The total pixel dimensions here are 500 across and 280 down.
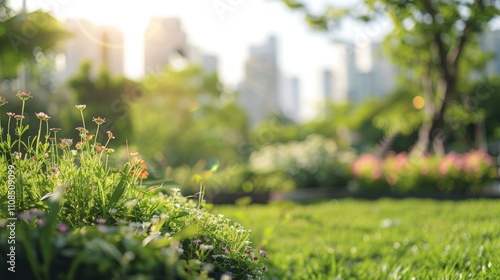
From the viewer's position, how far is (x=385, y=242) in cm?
589

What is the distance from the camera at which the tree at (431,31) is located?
1275 cm

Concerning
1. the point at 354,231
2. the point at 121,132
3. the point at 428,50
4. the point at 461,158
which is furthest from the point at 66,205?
the point at 428,50

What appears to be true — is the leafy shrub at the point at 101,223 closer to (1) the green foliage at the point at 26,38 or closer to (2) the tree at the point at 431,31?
(2) the tree at the point at 431,31

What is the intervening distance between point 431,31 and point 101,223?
12.2m

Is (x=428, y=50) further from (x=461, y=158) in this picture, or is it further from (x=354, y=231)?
(x=354, y=231)

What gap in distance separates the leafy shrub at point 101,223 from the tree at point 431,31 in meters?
10.0

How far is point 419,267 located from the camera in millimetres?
4348

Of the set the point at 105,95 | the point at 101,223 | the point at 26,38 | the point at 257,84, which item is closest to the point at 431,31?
the point at 105,95

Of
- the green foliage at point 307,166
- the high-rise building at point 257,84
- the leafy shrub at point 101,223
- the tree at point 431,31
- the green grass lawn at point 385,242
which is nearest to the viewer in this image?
the leafy shrub at point 101,223

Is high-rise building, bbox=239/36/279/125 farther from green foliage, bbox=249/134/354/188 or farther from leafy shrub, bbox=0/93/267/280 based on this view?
leafy shrub, bbox=0/93/267/280

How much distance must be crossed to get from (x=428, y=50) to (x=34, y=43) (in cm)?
1051

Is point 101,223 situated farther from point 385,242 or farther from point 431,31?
Result: point 431,31

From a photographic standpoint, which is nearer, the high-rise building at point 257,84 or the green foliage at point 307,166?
the green foliage at point 307,166

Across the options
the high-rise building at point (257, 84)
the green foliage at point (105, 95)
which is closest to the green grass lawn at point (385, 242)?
the green foliage at point (105, 95)
